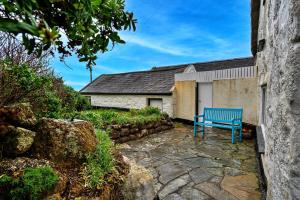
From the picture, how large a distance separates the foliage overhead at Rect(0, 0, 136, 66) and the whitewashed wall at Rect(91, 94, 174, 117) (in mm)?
9582

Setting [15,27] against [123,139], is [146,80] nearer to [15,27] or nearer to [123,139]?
[123,139]

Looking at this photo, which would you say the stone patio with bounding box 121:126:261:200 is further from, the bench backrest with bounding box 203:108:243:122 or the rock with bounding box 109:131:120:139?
the bench backrest with bounding box 203:108:243:122

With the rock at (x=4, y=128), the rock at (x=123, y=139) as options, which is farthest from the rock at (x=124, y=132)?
the rock at (x=4, y=128)

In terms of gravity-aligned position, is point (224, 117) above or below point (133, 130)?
above

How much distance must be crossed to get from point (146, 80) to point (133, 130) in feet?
22.5

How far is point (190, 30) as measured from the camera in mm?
11820

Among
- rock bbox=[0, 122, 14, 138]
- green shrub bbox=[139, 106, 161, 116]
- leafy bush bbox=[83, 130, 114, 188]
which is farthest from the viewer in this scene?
green shrub bbox=[139, 106, 161, 116]

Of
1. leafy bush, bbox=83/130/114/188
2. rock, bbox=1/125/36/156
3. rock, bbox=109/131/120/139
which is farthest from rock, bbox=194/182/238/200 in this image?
rock, bbox=109/131/120/139

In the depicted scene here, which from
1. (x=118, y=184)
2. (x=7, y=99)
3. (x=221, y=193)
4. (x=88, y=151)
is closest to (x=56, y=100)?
(x=7, y=99)

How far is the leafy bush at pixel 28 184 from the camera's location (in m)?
1.80

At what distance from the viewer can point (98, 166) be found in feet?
8.60

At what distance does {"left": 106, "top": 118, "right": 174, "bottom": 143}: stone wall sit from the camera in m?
6.75

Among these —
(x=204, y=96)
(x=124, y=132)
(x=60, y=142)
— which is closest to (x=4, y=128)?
(x=60, y=142)

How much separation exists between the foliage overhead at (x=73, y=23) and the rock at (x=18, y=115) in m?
1.29
